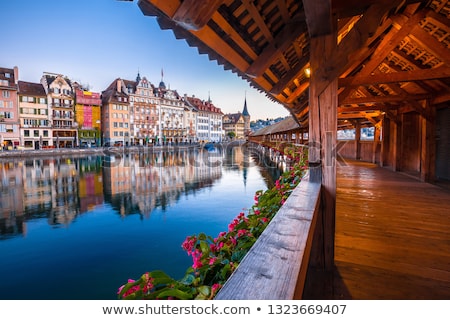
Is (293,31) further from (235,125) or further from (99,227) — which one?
(235,125)

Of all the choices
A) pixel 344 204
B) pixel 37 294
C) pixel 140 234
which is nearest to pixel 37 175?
pixel 140 234

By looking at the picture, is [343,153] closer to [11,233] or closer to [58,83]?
[11,233]

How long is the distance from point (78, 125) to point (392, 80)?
164 feet

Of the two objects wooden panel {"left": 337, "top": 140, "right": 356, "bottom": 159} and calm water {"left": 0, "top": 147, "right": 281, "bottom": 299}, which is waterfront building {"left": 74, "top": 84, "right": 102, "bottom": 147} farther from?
wooden panel {"left": 337, "top": 140, "right": 356, "bottom": 159}

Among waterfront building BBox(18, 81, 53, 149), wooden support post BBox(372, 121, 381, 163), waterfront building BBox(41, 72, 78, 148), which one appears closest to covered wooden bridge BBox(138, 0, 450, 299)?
wooden support post BBox(372, 121, 381, 163)

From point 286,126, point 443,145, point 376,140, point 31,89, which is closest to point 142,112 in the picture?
point 31,89

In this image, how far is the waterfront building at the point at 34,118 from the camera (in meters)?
39.1

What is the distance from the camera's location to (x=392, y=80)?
538 centimetres

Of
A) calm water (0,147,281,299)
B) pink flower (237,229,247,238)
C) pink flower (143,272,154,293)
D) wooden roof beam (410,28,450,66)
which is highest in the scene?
wooden roof beam (410,28,450,66)

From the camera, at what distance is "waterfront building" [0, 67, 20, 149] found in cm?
3688

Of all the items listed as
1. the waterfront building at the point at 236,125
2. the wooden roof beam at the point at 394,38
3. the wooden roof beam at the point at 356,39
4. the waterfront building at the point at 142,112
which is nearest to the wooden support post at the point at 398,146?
the wooden roof beam at the point at 394,38

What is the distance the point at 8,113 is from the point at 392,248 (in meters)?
48.7

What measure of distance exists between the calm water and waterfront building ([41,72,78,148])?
2839 cm

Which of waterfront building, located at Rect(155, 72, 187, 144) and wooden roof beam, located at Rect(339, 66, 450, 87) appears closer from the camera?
wooden roof beam, located at Rect(339, 66, 450, 87)
